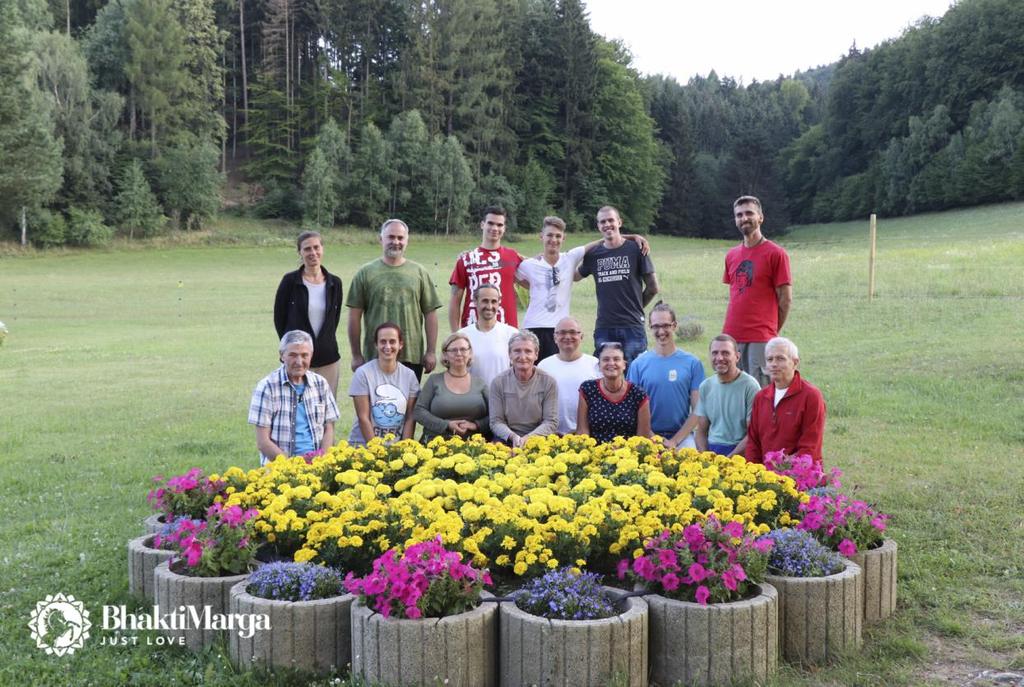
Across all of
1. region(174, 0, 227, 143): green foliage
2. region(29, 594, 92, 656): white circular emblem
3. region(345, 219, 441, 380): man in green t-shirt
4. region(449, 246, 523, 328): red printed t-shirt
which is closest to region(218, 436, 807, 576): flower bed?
region(29, 594, 92, 656): white circular emblem

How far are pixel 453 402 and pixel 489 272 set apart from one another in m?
1.35

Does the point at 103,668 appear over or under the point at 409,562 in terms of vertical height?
under

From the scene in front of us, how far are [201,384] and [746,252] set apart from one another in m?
9.05

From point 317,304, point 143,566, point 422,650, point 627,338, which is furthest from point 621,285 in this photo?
point 422,650

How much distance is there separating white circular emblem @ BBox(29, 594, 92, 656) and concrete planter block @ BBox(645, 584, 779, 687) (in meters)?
2.79

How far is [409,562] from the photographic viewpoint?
13.6ft

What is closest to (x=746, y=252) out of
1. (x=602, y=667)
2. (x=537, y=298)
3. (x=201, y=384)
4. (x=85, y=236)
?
(x=537, y=298)

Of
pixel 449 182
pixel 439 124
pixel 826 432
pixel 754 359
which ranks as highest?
pixel 439 124

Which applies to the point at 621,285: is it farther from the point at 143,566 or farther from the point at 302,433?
the point at 143,566

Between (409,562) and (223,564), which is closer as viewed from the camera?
(409,562)

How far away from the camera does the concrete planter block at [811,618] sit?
4.57m

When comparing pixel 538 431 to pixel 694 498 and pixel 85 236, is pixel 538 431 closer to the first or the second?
pixel 694 498

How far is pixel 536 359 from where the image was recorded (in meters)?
7.09

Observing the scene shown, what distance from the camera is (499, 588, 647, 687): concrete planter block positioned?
156 inches
